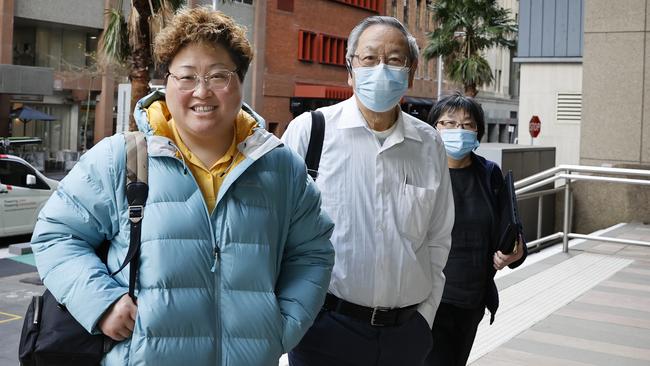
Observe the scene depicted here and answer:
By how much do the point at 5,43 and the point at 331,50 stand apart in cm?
2821

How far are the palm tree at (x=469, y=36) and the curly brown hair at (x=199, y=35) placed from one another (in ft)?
116

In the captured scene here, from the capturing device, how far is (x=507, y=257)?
152 inches

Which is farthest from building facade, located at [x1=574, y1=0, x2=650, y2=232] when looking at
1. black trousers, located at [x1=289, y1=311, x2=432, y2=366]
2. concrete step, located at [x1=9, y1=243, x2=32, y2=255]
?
black trousers, located at [x1=289, y1=311, x2=432, y2=366]

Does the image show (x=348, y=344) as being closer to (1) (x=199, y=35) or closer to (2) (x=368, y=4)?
(1) (x=199, y=35)

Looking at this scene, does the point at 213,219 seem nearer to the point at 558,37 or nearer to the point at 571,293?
the point at 571,293

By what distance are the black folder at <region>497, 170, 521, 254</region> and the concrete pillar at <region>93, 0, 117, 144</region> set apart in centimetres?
3837

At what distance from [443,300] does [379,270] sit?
93 cm

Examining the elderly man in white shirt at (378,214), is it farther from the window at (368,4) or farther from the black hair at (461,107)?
the window at (368,4)

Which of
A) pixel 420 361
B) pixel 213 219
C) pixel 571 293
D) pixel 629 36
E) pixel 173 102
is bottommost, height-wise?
pixel 571 293

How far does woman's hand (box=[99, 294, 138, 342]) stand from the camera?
6.94 ft

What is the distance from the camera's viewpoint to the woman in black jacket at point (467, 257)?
12.7ft

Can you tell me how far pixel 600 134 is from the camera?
15.2m

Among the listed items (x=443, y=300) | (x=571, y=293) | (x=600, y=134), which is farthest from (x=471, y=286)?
→ (x=600, y=134)

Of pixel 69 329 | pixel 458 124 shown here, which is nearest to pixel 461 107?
pixel 458 124
